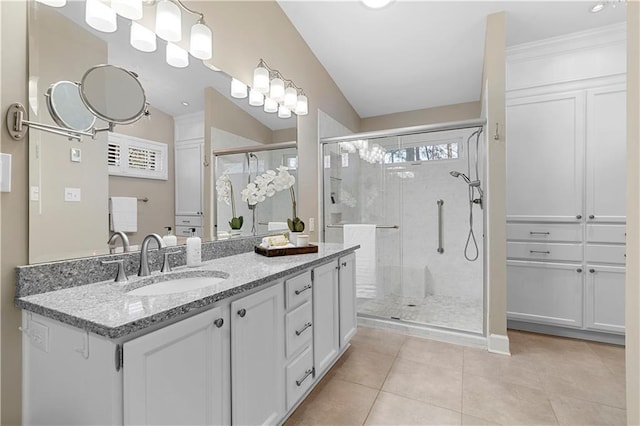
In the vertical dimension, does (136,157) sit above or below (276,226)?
above

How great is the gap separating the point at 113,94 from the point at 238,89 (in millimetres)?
964

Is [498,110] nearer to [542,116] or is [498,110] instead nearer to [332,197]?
[542,116]

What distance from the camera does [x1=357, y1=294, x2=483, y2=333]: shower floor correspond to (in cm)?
278

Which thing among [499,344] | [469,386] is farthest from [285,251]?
[499,344]

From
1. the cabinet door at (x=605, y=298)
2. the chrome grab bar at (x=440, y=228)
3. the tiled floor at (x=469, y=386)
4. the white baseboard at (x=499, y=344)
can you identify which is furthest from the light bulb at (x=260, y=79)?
the cabinet door at (x=605, y=298)

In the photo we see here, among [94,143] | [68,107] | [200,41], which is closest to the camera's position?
[68,107]

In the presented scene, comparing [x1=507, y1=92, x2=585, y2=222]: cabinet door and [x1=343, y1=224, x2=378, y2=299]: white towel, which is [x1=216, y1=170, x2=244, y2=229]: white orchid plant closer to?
[x1=343, y1=224, x2=378, y2=299]: white towel

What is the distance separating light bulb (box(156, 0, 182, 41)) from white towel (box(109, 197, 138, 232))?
0.87 metres

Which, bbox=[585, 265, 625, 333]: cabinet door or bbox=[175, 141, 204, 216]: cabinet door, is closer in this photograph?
bbox=[175, 141, 204, 216]: cabinet door

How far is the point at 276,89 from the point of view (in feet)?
8.01

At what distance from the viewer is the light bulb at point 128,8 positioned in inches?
52.3

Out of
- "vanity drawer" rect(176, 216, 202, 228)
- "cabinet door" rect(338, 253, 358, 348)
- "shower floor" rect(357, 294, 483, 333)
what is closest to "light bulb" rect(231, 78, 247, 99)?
"vanity drawer" rect(176, 216, 202, 228)

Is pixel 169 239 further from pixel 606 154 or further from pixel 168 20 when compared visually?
pixel 606 154

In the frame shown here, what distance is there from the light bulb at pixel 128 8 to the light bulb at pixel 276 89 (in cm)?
114
